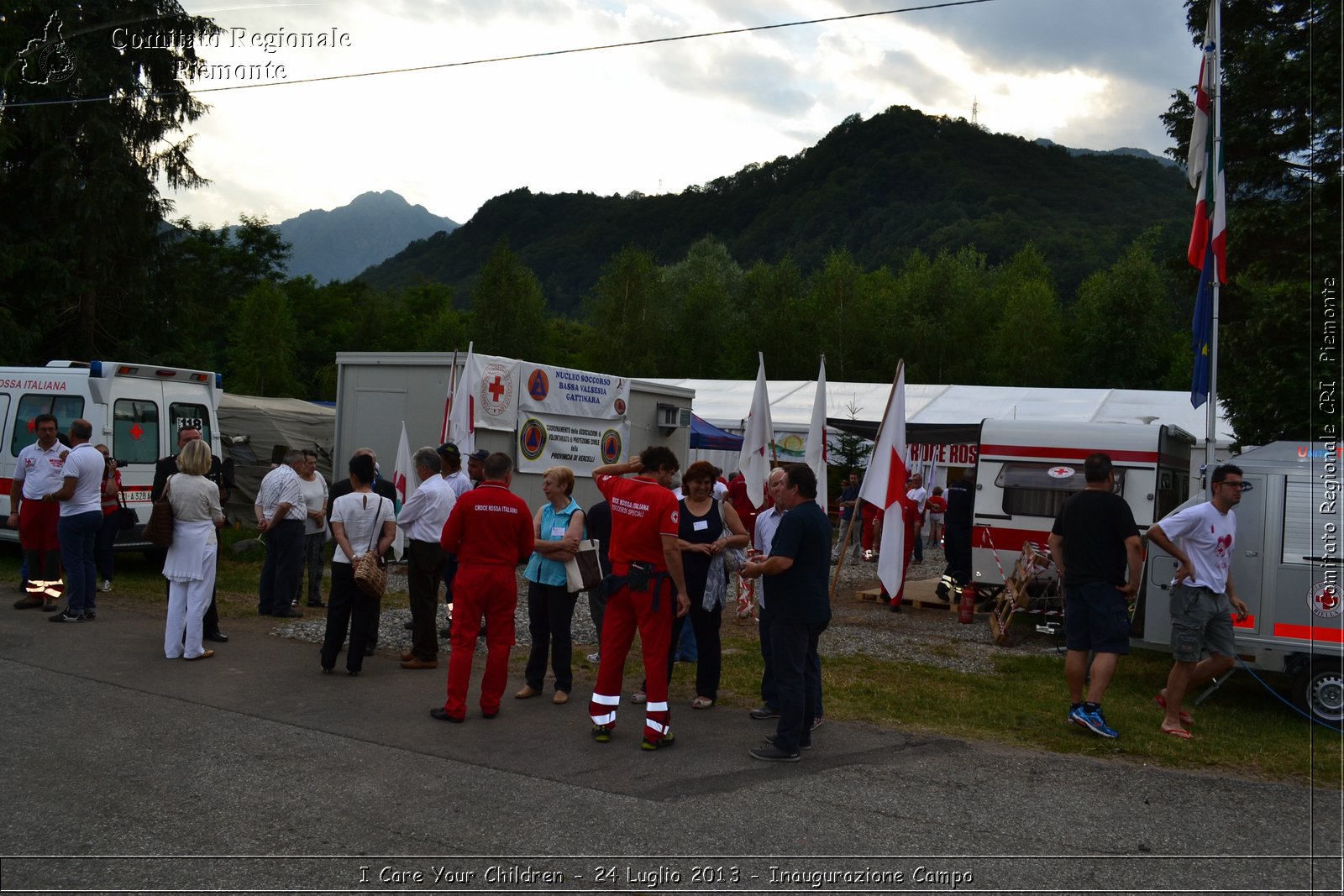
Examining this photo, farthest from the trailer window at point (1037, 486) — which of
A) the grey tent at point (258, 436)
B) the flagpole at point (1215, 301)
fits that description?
the grey tent at point (258, 436)

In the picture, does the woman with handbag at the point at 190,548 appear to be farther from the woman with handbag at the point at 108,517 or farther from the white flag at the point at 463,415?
the white flag at the point at 463,415

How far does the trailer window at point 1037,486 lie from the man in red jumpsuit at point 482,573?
8.90 meters

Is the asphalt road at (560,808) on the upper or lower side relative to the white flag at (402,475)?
lower

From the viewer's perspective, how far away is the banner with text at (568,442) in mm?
14852

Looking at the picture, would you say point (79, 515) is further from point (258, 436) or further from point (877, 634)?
point (258, 436)

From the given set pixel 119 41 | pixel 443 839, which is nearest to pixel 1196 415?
pixel 443 839

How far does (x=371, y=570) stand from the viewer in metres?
8.04

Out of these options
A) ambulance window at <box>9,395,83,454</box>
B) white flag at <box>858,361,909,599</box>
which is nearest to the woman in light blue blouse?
white flag at <box>858,361,909,599</box>

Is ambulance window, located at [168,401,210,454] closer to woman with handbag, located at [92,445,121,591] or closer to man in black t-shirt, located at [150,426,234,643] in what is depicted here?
man in black t-shirt, located at [150,426,234,643]

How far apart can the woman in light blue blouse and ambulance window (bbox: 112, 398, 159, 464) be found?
7.37m

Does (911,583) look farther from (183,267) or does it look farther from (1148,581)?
(183,267)

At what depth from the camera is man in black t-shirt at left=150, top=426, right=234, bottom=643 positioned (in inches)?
365

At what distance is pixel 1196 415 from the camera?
2558cm

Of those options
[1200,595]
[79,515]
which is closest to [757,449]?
[1200,595]
